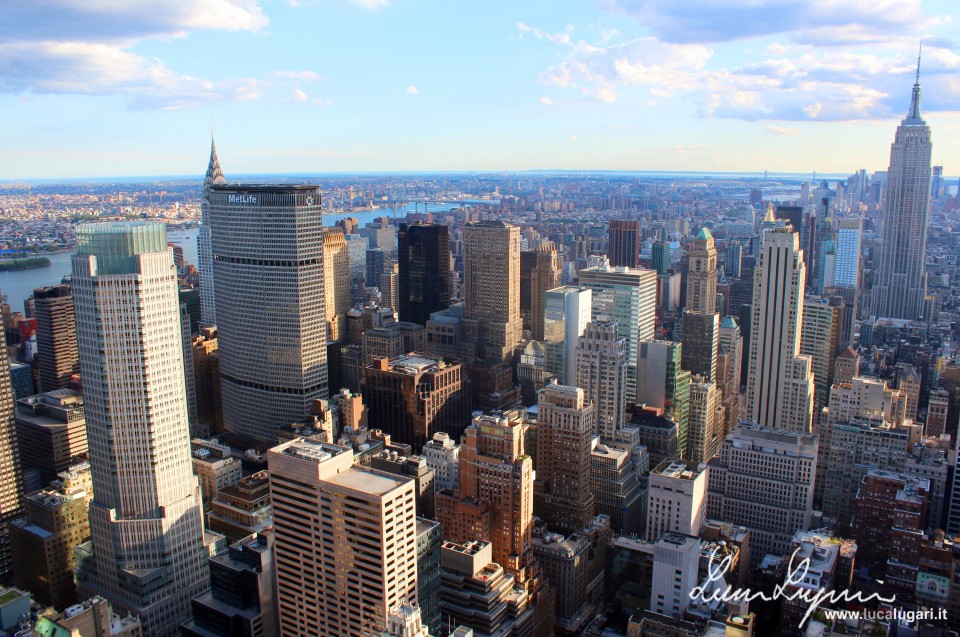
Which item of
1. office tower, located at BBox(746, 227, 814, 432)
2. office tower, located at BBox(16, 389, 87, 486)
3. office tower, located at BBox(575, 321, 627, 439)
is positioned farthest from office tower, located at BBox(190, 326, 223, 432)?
office tower, located at BBox(746, 227, 814, 432)

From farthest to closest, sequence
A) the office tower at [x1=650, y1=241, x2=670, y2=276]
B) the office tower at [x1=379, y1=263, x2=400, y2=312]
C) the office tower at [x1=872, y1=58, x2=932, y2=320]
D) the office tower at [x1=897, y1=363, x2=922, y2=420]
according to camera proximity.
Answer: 1. the office tower at [x1=650, y1=241, x2=670, y2=276]
2. the office tower at [x1=872, y1=58, x2=932, y2=320]
3. the office tower at [x1=379, y1=263, x2=400, y2=312]
4. the office tower at [x1=897, y1=363, x2=922, y2=420]

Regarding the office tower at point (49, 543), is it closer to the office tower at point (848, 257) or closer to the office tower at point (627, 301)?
the office tower at point (627, 301)

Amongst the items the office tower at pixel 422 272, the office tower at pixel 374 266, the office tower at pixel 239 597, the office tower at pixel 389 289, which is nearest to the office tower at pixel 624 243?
the office tower at pixel 389 289

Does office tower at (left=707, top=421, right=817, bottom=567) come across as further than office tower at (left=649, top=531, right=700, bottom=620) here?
Yes

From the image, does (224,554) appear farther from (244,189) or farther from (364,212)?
(364,212)

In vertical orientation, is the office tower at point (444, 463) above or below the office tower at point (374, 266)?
below

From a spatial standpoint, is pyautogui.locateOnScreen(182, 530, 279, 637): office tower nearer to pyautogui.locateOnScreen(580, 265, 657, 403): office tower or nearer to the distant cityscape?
the distant cityscape
